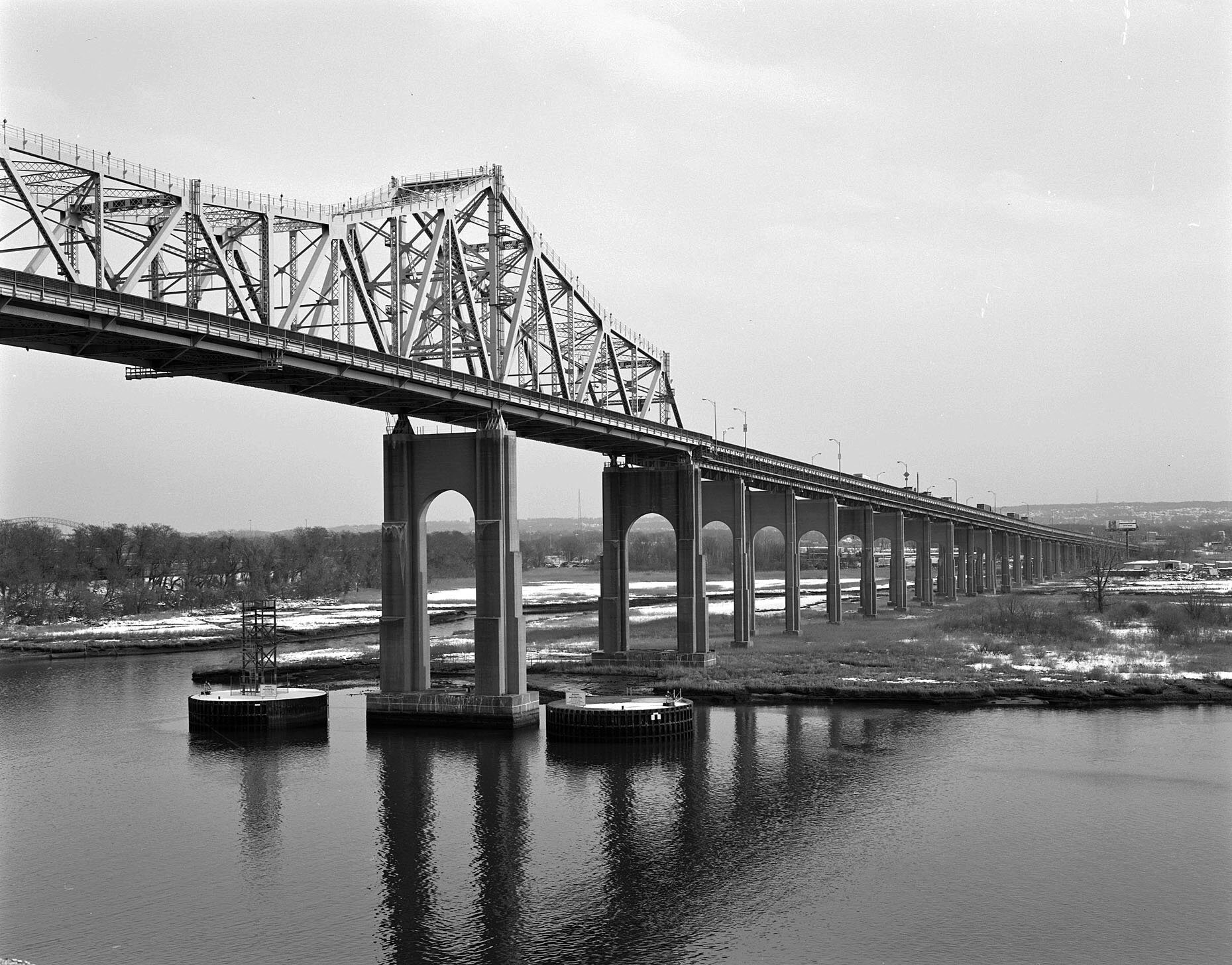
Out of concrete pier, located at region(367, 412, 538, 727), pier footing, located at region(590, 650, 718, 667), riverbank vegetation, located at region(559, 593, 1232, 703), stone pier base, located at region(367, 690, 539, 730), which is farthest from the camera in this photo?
pier footing, located at region(590, 650, 718, 667)

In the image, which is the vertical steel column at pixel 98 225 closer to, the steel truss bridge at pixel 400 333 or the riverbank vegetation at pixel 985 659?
the steel truss bridge at pixel 400 333

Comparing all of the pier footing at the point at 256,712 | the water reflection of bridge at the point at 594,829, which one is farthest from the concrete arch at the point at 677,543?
the pier footing at the point at 256,712

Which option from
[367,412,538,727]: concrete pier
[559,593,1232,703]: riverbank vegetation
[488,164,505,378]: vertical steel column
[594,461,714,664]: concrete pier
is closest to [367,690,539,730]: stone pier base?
[367,412,538,727]: concrete pier

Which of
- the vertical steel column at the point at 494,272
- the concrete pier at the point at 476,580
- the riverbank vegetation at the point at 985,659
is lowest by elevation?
the riverbank vegetation at the point at 985,659

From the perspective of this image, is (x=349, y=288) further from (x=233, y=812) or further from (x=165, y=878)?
(x=165, y=878)

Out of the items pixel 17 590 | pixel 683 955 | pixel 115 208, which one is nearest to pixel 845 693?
pixel 683 955

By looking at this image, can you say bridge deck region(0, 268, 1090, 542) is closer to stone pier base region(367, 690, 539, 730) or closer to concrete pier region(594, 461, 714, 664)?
concrete pier region(594, 461, 714, 664)
